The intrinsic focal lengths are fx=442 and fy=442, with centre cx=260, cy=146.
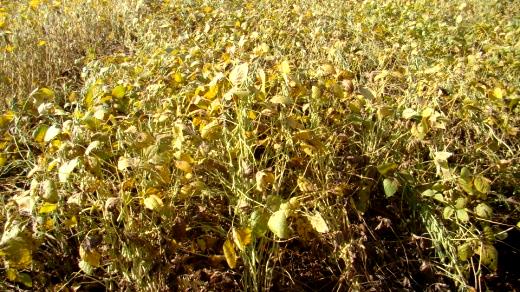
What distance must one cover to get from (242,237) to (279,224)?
0.14 meters

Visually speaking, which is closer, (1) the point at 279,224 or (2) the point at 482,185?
(1) the point at 279,224

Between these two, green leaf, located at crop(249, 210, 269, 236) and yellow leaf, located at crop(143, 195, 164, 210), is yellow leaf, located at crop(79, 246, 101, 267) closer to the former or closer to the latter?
yellow leaf, located at crop(143, 195, 164, 210)

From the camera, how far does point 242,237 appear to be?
124 centimetres

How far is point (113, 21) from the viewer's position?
3.93 metres

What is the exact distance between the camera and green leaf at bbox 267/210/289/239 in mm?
1150

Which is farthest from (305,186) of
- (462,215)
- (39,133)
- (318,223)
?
(39,133)

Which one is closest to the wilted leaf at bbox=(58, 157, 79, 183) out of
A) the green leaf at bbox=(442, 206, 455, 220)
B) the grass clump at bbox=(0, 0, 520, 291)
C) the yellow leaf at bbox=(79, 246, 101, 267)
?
the grass clump at bbox=(0, 0, 520, 291)

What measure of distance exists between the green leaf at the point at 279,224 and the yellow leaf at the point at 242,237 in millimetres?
82

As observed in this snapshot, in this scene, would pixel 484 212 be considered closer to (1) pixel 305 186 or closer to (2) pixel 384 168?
(2) pixel 384 168

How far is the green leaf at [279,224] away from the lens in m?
1.15

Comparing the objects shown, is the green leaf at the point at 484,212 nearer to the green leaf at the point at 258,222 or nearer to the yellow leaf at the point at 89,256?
the green leaf at the point at 258,222

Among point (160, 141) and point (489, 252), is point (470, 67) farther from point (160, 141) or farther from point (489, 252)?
point (160, 141)

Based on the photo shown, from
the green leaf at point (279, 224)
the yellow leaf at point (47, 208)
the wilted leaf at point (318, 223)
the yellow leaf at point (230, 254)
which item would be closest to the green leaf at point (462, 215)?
the wilted leaf at point (318, 223)

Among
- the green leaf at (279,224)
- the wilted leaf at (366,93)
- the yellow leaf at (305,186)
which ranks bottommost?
the yellow leaf at (305,186)
